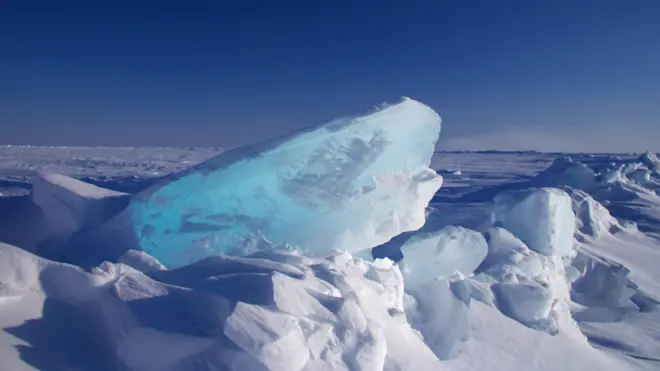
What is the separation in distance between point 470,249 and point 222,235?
2.38 m

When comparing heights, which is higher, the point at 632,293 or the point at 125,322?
the point at 125,322

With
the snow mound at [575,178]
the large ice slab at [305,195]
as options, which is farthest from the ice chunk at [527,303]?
the snow mound at [575,178]

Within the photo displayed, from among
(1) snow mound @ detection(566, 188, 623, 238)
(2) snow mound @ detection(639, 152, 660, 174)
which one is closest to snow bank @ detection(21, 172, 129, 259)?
(1) snow mound @ detection(566, 188, 623, 238)

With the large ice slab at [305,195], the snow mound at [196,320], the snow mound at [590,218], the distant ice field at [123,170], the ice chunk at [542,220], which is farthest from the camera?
the distant ice field at [123,170]

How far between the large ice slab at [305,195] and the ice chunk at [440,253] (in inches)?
13.4

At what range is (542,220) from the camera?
6.02m

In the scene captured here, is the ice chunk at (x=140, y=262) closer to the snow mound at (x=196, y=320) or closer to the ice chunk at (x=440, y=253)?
the snow mound at (x=196, y=320)

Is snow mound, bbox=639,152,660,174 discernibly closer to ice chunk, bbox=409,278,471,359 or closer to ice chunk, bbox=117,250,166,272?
ice chunk, bbox=409,278,471,359

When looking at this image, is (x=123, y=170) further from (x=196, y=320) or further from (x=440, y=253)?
(x=196, y=320)

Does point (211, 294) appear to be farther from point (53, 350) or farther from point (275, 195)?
point (275, 195)

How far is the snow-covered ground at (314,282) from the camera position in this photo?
92.0 inches

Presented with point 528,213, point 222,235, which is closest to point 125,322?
point 222,235

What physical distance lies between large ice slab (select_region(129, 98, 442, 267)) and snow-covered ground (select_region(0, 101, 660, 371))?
2 cm

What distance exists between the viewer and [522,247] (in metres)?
5.65
